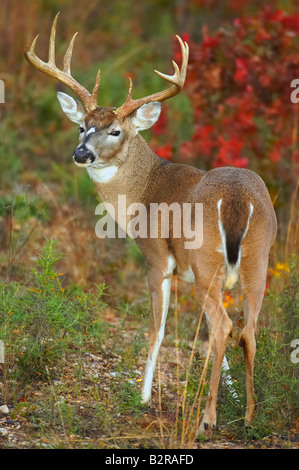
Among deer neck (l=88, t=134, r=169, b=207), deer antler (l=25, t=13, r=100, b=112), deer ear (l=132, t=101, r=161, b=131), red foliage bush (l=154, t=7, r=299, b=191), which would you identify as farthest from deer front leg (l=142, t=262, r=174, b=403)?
red foliage bush (l=154, t=7, r=299, b=191)

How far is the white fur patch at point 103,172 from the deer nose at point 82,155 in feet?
0.85

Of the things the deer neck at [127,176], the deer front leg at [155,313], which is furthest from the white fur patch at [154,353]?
the deer neck at [127,176]

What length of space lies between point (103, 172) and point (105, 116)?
1.30 feet

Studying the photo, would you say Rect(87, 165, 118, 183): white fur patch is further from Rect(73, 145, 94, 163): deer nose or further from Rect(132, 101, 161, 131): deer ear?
Rect(132, 101, 161, 131): deer ear

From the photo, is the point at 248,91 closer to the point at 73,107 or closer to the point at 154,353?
the point at 73,107

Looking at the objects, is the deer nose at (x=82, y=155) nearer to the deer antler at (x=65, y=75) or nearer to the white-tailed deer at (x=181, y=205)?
the white-tailed deer at (x=181, y=205)

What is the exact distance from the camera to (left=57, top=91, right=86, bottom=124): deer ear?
5781 mm

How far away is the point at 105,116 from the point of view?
5555mm

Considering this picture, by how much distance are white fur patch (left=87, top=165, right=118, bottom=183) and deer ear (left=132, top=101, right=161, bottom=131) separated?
40 cm

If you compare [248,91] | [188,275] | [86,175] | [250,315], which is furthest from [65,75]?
[86,175]

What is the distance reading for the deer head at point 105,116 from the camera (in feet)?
17.8
